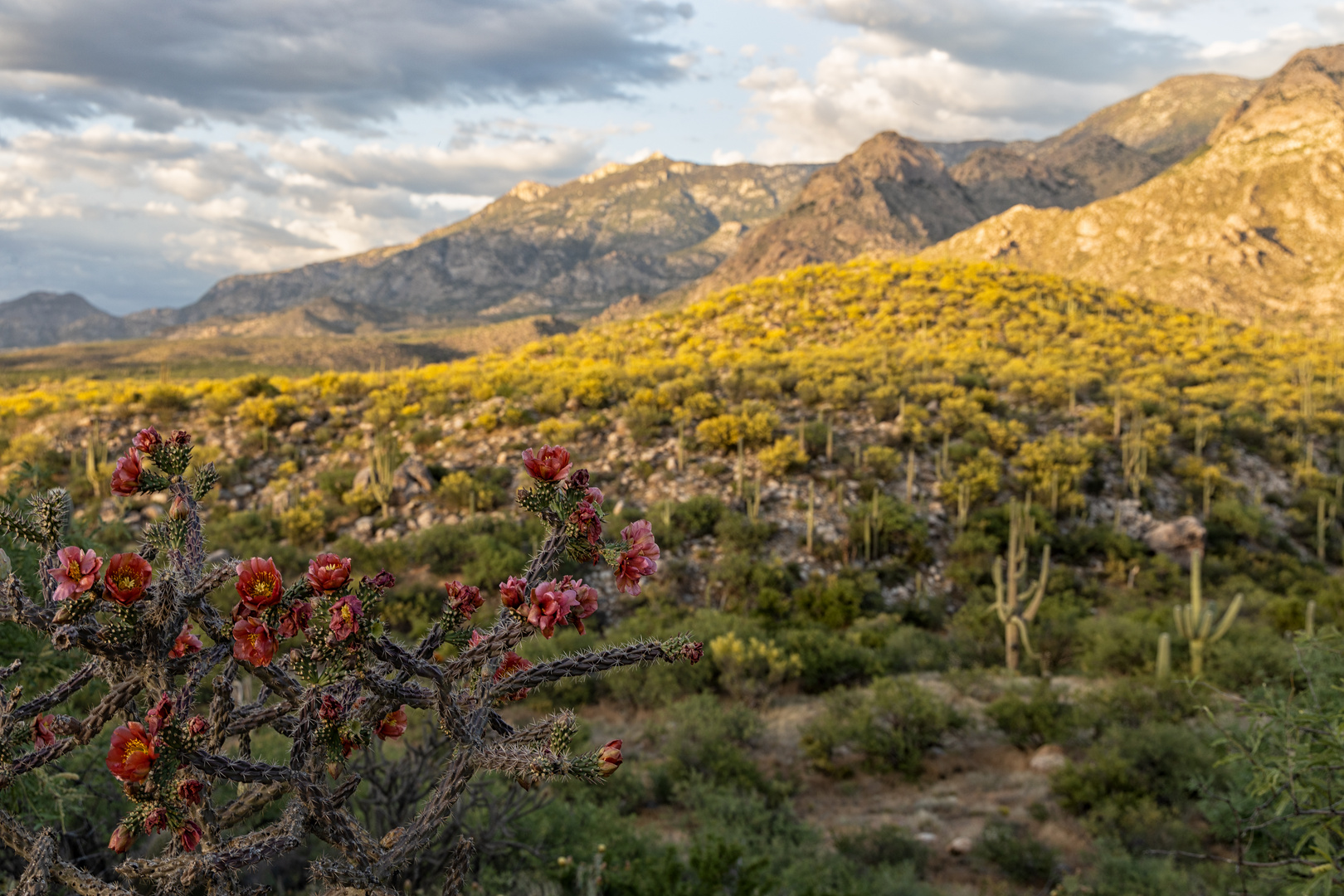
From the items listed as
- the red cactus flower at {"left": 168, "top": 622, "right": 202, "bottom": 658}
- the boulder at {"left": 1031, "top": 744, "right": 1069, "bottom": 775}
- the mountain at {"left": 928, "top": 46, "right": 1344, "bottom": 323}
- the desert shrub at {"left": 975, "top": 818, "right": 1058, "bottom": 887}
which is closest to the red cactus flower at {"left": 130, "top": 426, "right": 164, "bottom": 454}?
the red cactus flower at {"left": 168, "top": 622, "right": 202, "bottom": 658}

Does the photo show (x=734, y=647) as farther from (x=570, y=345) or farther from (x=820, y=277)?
(x=820, y=277)

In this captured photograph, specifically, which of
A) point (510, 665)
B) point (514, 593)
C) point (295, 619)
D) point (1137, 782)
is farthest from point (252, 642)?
point (1137, 782)

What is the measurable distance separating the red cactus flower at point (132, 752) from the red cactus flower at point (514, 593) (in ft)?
2.19

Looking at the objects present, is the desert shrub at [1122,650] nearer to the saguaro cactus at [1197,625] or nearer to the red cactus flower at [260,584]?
the saguaro cactus at [1197,625]

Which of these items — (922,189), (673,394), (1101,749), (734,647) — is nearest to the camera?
(1101,749)

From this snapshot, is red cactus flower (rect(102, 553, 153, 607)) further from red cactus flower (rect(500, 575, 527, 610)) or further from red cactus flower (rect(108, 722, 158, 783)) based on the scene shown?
red cactus flower (rect(500, 575, 527, 610))

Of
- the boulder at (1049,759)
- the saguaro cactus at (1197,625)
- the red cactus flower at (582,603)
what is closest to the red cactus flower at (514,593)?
the red cactus flower at (582,603)

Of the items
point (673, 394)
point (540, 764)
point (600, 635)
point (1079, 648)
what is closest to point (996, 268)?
point (673, 394)

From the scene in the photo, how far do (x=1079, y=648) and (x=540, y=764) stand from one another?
12.0 m

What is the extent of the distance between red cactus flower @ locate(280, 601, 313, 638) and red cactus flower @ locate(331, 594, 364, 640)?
0.10 metres

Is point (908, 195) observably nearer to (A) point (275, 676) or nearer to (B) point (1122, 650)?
(B) point (1122, 650)

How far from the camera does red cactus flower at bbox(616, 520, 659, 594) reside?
4.76 feet

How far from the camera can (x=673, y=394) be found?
65.5ft

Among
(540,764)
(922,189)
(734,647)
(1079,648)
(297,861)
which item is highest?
(922,189)
